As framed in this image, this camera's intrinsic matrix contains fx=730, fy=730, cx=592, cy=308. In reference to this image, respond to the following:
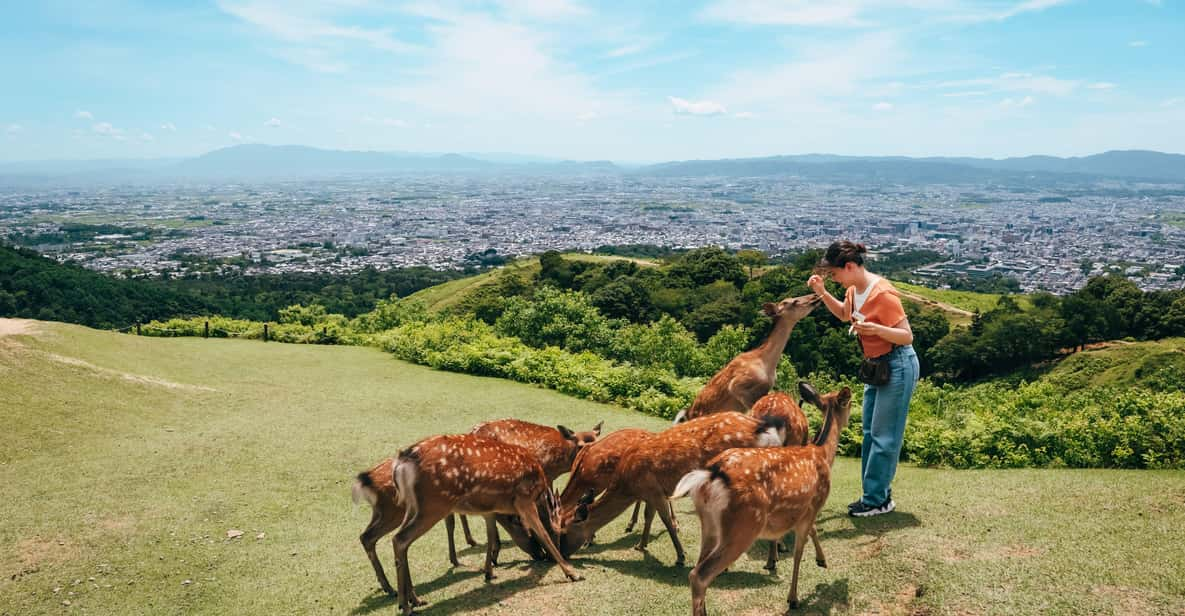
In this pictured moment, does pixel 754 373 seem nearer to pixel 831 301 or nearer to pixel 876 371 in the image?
pixel 831 301

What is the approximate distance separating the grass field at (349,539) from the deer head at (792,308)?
199cm

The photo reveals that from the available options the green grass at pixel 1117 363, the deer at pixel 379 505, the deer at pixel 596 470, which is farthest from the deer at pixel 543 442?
the green grass at pixel 1117 363

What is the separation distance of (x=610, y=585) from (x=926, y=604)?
7.64ft

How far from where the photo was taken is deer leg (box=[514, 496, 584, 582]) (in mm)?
6074

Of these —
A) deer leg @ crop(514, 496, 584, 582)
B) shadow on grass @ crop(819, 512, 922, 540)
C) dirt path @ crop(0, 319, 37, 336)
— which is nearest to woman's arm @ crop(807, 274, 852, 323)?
shadow on grass @ crop(819, 512, 922, 540)

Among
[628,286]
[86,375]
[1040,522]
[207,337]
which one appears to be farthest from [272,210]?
[1040,522]

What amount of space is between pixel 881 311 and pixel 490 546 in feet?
13.1

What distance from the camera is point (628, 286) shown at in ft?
136

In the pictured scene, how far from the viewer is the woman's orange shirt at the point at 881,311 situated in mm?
6492

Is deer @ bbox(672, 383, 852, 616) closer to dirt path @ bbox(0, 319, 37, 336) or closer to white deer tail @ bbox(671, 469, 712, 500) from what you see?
white deer tail @ bbox(671, 469, 712, 500)

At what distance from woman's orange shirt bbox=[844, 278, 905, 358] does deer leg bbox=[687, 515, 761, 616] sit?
94.5 inches

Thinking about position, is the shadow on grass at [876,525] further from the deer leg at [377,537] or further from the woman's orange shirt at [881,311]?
the deer leg at [377,537]

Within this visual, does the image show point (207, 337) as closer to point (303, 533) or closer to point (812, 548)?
point (303, 533)

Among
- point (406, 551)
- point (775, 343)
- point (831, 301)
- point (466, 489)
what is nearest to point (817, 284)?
point (831, 301)
